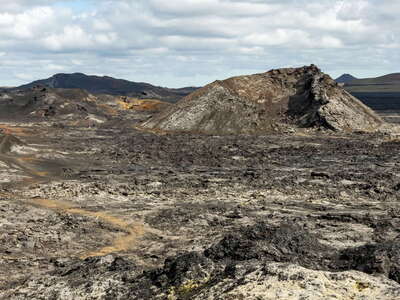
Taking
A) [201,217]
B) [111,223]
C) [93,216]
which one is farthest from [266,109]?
[111,223]

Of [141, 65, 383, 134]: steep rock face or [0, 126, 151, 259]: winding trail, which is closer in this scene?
[0, 126, 151, 259]: winding trail

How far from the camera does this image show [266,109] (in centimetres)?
7081

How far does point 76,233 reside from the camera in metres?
22.9

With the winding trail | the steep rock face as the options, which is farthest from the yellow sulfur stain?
the steep rock face

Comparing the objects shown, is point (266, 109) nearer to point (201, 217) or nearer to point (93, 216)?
point (201, 217)

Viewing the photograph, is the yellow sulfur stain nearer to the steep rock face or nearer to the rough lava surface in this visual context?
the rough lava surface

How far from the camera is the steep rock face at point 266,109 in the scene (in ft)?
218

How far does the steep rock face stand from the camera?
6638cm

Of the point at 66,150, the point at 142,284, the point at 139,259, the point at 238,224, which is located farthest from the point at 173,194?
the point at 66,150

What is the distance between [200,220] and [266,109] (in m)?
47.1

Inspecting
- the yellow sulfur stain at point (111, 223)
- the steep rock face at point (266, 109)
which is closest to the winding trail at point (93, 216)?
the yellow sulfur stain at point (111, 223)

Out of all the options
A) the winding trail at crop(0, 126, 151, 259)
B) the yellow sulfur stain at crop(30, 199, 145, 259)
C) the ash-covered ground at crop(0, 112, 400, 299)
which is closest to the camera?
the ash-covered ground at crop(0, 112, 400, 299)

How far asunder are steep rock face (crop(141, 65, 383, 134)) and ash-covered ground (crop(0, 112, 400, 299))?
10.7 m

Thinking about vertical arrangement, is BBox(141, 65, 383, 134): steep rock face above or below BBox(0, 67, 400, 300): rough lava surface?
above
